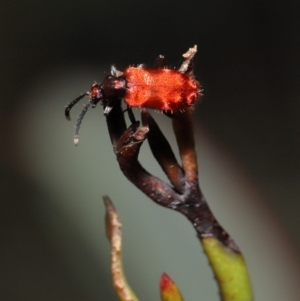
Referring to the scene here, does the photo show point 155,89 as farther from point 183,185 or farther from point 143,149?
point 143,149

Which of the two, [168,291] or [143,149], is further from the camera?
[143,149]

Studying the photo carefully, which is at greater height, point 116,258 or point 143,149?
point 143,149

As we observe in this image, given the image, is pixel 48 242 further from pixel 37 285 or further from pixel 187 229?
pixel 187 229

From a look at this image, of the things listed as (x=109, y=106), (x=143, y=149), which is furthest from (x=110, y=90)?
(x=143, y=149)

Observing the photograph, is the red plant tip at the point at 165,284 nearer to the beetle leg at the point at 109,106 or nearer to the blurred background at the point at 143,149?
the beetle leg at the point at 109,106

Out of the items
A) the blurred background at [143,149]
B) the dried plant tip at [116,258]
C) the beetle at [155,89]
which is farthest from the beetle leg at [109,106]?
the blurred background at [143,149]

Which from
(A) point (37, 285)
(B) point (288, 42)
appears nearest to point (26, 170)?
(A) point (37, 285)
